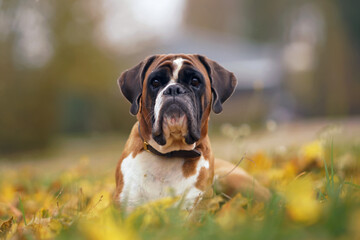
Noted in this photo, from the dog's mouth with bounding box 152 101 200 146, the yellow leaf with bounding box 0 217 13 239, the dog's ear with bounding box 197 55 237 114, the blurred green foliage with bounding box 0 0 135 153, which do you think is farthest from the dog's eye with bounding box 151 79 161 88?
the blurred green foliage with bounding box 0 0 135 153

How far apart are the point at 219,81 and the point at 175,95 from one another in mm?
Answer: 450

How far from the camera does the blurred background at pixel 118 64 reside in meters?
13.4

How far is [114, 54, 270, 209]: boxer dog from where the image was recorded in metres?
2.84

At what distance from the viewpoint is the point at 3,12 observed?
12.7m

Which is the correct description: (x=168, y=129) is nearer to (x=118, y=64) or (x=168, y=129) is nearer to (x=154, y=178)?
(x=154, y=178)

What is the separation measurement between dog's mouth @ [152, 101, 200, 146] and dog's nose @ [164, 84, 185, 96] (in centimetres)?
7

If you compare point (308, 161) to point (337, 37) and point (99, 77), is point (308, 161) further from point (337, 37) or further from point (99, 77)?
point (337, 37)

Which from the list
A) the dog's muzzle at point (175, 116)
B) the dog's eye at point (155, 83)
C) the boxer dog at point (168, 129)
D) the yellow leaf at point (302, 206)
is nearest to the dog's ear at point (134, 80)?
the boxer dog at point (168, 129)

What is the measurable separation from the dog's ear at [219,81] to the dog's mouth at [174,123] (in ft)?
0.91

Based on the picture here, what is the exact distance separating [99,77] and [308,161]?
14.0m

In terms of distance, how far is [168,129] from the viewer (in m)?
2.91

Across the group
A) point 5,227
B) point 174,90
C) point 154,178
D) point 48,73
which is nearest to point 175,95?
point 174,90

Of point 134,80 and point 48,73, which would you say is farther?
point 48,73

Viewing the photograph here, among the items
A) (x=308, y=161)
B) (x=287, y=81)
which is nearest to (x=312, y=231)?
(x=308, y=161)
